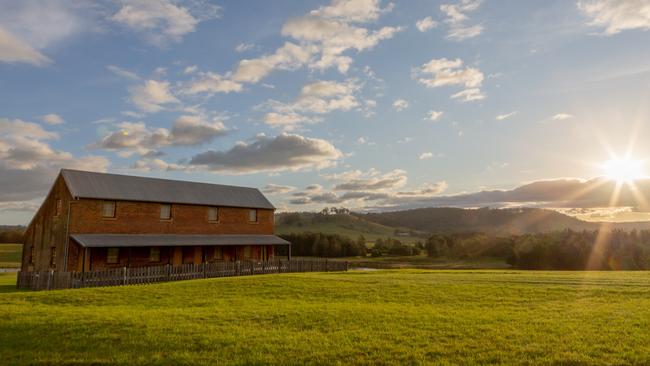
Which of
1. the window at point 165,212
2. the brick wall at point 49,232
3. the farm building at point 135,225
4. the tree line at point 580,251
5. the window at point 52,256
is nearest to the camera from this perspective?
the farm building at point 135,225

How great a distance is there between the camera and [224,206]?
4375 cm

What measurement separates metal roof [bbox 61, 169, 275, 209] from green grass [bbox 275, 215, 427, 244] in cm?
8637

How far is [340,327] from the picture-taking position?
12.4m

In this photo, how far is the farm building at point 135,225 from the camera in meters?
33.9

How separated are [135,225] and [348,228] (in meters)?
125

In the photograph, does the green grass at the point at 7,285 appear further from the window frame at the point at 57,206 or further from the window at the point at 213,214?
the window at the point at 213,214

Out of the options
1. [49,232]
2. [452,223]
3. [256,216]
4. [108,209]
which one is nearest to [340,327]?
[108,209]

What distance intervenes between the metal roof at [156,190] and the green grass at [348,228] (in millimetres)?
86368

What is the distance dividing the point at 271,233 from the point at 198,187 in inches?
368

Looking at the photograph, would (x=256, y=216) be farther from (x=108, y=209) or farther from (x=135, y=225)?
(x=108, y=209)

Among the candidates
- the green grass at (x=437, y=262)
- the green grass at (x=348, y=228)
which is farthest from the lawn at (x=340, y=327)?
the green grass at (x=348, y=228)

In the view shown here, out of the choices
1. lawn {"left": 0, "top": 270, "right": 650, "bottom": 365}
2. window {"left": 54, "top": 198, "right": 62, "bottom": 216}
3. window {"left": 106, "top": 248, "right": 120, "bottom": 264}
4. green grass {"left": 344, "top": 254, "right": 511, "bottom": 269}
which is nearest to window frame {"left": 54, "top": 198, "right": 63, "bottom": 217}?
window {"left": 54, "top": 198, "right": 62, "bottom": 216}

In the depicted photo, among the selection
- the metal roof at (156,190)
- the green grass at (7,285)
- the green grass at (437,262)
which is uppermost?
the metal roof at (156,190)

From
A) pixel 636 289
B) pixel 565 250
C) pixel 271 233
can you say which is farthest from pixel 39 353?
pixel 565 250
